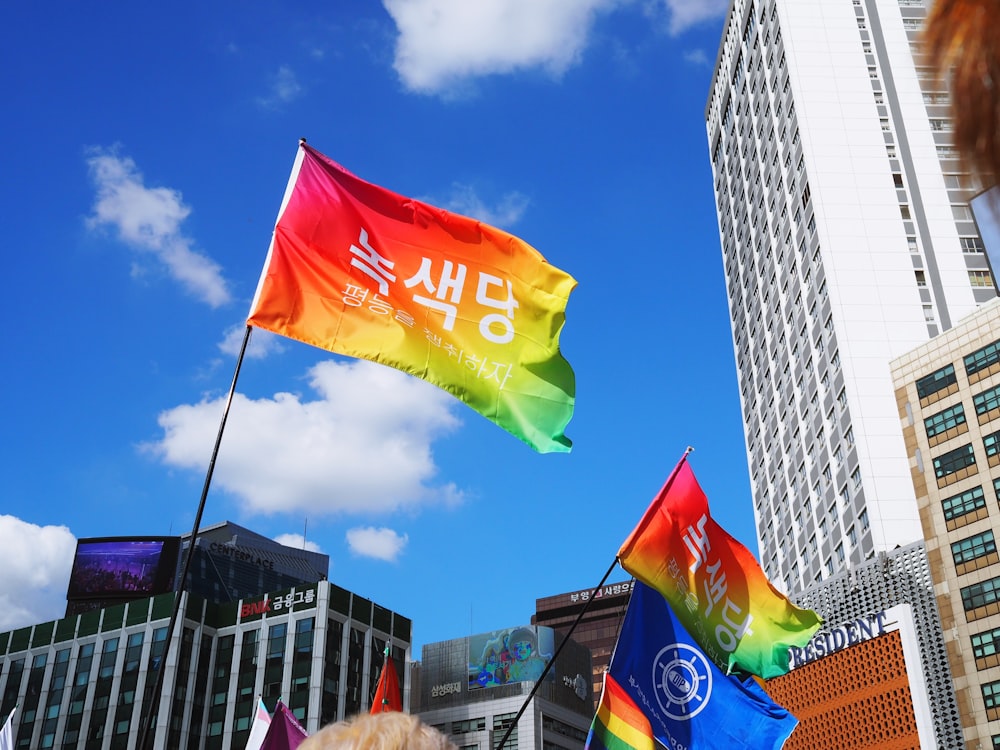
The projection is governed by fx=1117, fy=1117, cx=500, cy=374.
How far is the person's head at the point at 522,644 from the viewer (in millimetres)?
101500

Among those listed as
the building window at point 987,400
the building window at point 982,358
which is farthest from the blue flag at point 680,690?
the building window at point 982,358

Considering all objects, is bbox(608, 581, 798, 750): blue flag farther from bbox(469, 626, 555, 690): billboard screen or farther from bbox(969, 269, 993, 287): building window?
bbox(469, 626, 555, 690): billboard screen

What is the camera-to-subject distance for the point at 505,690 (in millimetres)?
99812

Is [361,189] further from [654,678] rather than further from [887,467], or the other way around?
[887,467]

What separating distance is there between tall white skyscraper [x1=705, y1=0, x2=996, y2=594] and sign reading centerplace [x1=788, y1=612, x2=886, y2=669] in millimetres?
4394

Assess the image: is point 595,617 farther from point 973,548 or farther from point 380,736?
point 380,736

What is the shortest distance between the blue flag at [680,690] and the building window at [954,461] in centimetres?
5150

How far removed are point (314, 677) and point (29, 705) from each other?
27750 millimetres

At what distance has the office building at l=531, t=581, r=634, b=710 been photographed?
523ft

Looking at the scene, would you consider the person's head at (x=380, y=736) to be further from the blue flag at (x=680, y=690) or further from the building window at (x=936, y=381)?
the building window at (x=936, y=381)

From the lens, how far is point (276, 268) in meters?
11.9

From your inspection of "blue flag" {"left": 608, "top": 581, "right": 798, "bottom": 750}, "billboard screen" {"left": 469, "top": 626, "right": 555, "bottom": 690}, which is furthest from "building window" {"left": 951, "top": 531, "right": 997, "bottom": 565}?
"blue flag" {"left": 608, "top": 581, "right": 798, "bottom": 750}

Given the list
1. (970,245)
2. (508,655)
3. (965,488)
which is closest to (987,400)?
(965,488)

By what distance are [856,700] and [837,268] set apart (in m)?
29.0
